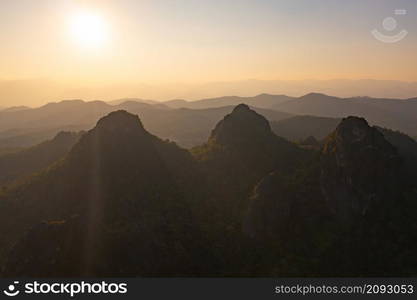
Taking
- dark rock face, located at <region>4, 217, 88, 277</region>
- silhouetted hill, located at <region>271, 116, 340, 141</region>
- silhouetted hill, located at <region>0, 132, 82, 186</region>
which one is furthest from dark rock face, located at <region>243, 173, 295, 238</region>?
silhouetted hill, located at <region>271, 116, 340, 141</region>

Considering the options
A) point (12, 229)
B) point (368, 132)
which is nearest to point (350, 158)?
point (368, 132)

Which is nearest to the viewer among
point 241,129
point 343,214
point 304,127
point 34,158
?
point 343,214

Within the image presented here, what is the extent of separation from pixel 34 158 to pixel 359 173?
269 ft

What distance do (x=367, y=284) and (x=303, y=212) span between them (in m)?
14.1

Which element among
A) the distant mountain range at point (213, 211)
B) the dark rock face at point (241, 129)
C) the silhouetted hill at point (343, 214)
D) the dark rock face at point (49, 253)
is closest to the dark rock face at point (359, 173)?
the silhouetted hill at point (343, 214)

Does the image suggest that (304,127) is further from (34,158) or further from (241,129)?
(34,158)

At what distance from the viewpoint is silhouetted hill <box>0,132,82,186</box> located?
9524cm

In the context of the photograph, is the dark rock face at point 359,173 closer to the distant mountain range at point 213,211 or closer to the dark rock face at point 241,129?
the distant mountain range at point 213,211

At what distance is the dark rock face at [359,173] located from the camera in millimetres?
48406

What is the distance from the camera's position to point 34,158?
3927 inches

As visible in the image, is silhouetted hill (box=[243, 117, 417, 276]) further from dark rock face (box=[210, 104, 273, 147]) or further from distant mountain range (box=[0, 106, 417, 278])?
dark rock face (box=[210, 104, 273, 147])

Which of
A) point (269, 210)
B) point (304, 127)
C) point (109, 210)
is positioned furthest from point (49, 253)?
point (304, 127)

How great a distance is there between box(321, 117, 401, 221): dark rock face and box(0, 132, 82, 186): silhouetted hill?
69.8 metres

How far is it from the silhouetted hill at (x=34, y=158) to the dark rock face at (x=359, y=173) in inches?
2747
